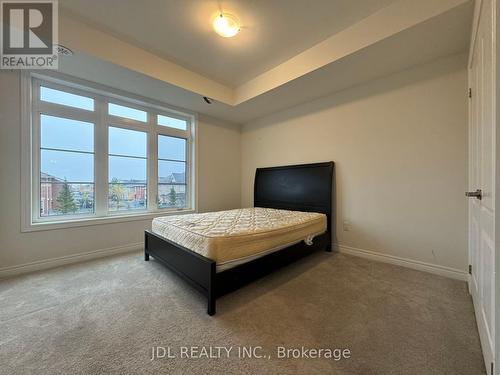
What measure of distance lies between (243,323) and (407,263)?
2303mm

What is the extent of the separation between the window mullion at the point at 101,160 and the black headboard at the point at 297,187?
2.69 meters

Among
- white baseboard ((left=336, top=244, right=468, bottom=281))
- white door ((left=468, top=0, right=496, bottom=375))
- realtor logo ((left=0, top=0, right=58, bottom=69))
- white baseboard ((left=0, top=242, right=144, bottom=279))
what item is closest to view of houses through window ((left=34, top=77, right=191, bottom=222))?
realtor logo ((left=0, top=0, right=58, bottom=69))

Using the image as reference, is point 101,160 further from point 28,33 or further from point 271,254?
point 271,254

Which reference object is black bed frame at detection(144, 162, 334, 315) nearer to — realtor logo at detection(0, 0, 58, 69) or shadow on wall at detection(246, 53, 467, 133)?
shadow on wall at detection(246, 53, 467, 133)

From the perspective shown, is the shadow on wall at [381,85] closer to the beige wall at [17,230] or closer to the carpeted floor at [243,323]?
the carpeted floor at [243,323]

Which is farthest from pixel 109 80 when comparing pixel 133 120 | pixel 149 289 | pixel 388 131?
pixel 388 131

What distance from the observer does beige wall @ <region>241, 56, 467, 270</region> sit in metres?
2.33

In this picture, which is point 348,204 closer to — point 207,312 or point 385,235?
point 385,235

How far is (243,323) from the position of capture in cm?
155

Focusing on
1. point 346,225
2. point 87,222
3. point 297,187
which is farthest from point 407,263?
point 87,222

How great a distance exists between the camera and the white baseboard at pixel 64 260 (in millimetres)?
2400

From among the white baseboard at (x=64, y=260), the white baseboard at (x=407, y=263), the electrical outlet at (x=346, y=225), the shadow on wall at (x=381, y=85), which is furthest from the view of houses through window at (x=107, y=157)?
the white baseboard at (x=407, y=263)

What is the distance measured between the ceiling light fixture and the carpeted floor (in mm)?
2725

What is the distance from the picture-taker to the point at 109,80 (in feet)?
9.49
